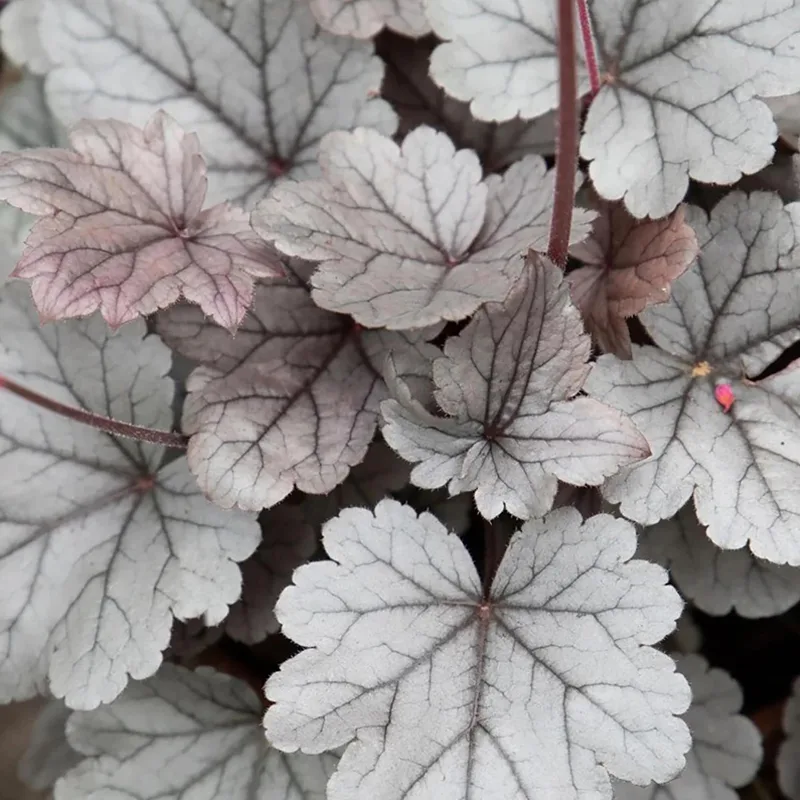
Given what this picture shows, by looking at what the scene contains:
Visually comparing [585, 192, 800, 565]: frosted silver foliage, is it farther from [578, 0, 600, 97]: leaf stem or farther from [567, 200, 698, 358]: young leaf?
[578, 0, 600, 97]: leaf stem

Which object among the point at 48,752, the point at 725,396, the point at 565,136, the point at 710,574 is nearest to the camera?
the point at 565,136

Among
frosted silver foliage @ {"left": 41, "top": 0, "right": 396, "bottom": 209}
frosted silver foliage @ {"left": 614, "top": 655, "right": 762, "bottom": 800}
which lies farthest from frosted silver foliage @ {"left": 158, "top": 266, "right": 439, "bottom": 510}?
frosted silver foliage @ {"left": 614, "top": 655, "right": 762, "bottom": 800}

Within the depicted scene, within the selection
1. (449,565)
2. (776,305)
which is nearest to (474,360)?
(449,565)

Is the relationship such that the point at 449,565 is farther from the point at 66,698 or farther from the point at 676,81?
the point at 676,81

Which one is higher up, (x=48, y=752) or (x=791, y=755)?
(x=48, y=752)

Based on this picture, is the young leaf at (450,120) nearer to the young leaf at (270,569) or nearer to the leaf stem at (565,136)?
the leaf stem at (565,136)

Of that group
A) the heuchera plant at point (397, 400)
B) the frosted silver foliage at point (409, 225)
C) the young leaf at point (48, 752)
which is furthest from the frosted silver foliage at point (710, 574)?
the young leaf at point (48, 752)

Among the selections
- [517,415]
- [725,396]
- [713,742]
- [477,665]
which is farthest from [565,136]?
[713,742]

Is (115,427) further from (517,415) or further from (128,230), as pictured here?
(517,415)
